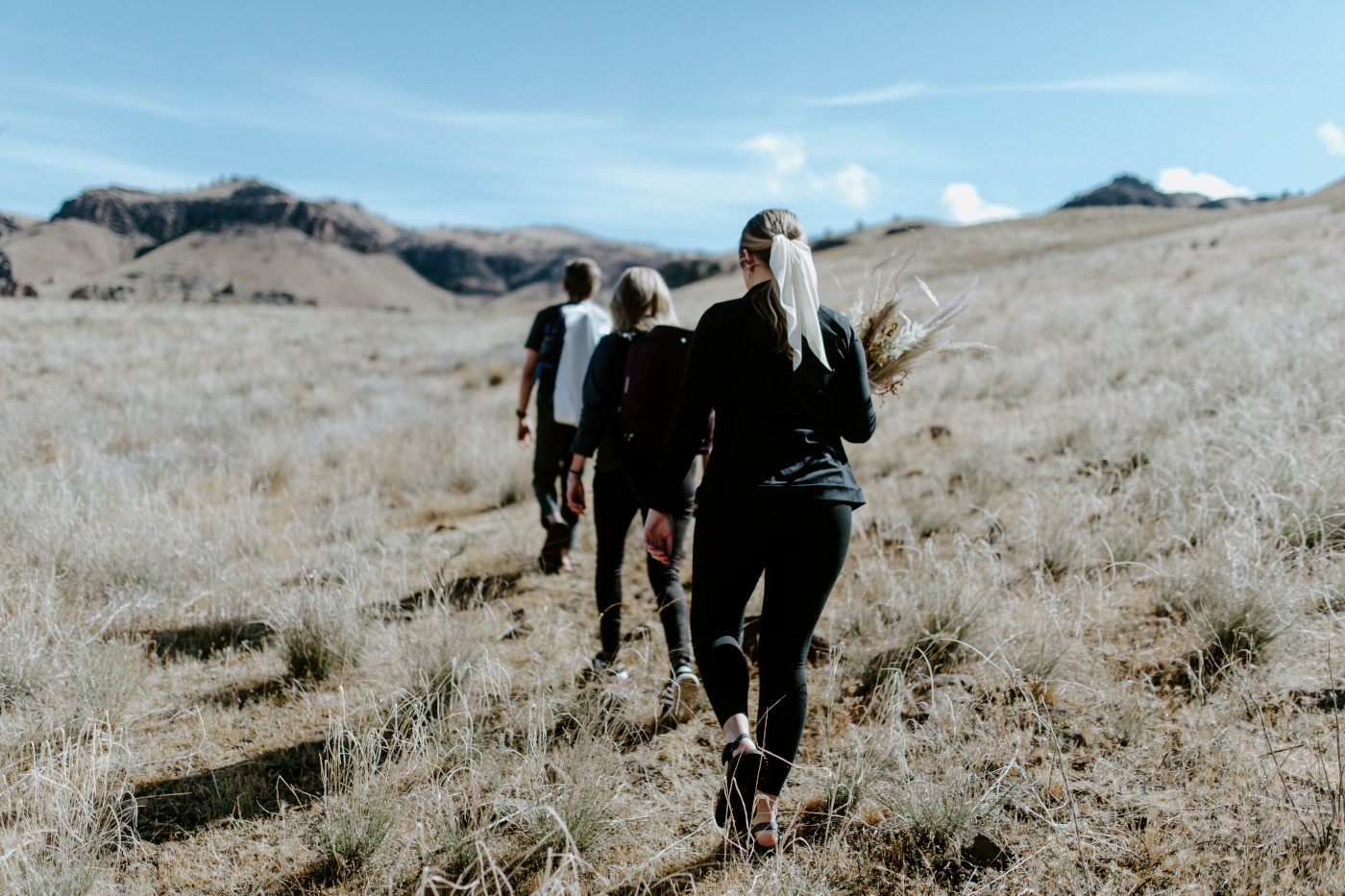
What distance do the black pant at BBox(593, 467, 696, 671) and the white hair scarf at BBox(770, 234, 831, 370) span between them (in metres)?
1.02

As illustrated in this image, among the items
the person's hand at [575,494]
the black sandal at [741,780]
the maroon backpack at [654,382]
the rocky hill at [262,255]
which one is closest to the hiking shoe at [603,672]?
the person's hand at [575,494]

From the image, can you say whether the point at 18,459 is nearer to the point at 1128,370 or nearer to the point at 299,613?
the point at 299,613

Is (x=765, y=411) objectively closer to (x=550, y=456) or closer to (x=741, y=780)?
(x=741, y=780)

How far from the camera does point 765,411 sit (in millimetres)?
1910

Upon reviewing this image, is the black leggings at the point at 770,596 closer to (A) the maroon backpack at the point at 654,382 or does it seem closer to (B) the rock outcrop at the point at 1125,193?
(A) the maroon backpack at the point at 654,382

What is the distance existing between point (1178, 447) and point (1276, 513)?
1675 mm

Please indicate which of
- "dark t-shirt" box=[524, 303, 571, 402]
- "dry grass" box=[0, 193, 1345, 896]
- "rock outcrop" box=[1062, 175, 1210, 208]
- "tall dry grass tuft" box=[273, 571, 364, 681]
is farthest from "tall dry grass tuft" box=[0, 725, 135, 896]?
"rock outcrop" box=[1062, 175, 1210, 208]

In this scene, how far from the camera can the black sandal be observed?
6.34 feet

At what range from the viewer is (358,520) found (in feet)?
17.1

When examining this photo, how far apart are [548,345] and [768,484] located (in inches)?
100

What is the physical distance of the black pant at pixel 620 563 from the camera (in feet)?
9.11

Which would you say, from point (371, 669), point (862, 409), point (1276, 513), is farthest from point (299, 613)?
point (1276, 513)

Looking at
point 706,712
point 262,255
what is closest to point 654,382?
point 706,712

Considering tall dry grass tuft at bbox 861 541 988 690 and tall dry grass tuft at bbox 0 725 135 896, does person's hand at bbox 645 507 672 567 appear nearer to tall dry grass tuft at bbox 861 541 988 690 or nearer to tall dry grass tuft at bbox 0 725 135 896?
tall dry grass tuft at bbox 861 541 988 690
